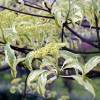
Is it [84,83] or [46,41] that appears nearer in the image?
[84,83]

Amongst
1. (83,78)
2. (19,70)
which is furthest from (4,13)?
(19,70)

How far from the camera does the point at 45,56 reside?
2.24 ft

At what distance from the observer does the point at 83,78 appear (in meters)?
0.64

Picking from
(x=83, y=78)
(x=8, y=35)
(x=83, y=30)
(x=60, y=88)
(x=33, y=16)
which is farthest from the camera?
(x=60, y=88)

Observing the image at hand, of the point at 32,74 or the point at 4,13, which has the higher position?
the point at 4,13

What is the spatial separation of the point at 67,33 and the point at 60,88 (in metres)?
0.56

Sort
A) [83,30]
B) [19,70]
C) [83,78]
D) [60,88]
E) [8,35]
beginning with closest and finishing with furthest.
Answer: [83,78]
[8,35]
[83,30]
[19,70]
[60,88]

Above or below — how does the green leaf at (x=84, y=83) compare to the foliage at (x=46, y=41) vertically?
below

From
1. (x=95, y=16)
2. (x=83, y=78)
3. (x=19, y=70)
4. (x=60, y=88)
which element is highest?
(x=95, y=16)

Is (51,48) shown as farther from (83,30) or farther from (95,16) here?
(83,30)

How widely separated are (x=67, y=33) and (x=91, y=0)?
1.11ft

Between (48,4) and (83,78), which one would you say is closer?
(83,78)

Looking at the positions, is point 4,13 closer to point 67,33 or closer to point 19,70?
point 67,33

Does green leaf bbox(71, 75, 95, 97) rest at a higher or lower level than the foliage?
lower
